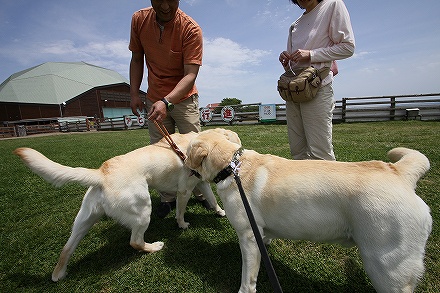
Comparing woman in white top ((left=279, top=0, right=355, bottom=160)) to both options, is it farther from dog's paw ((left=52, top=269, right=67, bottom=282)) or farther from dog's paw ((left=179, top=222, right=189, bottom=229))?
dog's paw ((left=52, top=269, right=67, bottom=282))

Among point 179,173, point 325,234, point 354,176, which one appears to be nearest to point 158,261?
point 179,173

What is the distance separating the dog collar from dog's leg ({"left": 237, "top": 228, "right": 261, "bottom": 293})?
48cm

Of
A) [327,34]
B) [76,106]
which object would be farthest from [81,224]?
[76,106]

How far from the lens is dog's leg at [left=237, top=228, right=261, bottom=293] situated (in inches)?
68.9

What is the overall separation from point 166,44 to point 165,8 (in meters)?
0.41

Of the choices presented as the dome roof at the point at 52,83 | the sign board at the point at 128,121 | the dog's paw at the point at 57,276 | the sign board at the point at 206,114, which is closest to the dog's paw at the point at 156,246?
the dog's paw at the point at 57,276

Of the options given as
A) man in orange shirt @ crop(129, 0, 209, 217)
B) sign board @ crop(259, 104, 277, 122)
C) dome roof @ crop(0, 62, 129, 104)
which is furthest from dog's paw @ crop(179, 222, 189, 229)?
dome roof @ crop(0, 62, 129, 104)

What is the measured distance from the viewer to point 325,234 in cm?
155

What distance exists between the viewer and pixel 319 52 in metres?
2.27

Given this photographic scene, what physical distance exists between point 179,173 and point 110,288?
126cm

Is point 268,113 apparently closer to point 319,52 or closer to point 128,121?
point 319,52

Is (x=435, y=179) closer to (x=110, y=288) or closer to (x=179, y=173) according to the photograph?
(x=179, y=173)

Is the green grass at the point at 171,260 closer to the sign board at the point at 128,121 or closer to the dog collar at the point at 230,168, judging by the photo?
the dog collar at the point at 230,168

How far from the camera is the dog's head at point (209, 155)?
6.15 feet
